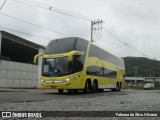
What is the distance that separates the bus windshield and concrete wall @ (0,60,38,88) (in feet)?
40.9

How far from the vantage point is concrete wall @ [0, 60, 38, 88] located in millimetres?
32209

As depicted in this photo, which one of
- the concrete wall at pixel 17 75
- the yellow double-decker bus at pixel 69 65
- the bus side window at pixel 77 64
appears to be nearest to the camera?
the yellow double-decker bus at pixel 69 65

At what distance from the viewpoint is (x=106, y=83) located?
90.6ft

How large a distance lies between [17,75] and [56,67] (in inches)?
604

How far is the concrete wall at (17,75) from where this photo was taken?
106 ft

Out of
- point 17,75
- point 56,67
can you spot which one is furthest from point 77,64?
point 17,75

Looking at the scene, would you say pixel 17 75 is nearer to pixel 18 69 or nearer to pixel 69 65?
pixel 18 69

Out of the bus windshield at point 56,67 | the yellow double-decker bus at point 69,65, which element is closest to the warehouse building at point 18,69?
the yellow double-decker bus at point 69,65

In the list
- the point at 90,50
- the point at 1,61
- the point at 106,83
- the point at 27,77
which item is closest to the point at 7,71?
the point at 1,61

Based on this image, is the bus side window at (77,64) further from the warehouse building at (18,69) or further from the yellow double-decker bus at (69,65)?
the warehouse building at (18,69)

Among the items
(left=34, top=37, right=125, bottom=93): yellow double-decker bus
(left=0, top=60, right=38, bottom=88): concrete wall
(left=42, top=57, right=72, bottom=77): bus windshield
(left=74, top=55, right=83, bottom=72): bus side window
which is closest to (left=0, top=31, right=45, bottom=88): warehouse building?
(left=0, top=60, right=38, bottom=88): concrete wall

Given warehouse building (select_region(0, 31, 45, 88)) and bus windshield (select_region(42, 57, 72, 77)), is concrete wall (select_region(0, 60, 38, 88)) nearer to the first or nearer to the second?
warehouse building (select_region(0, 31, 45, 88))

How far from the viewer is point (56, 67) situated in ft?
66.3

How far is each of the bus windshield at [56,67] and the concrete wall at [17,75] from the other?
40.9 ft
